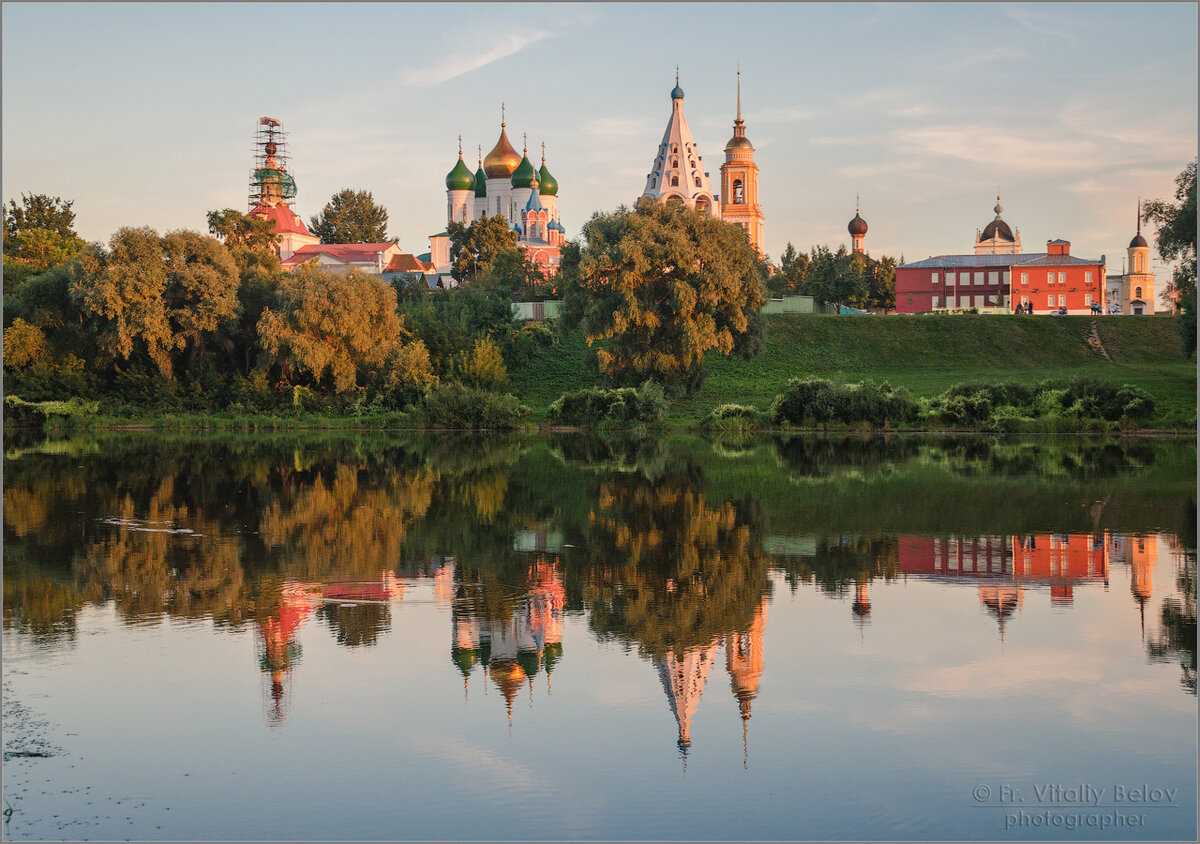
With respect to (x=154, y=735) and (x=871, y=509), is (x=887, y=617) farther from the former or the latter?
(x=871, y=509)

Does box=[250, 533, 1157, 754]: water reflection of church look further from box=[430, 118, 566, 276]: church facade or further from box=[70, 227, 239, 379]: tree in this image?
box=[430, 118, 566, 276]: church facade

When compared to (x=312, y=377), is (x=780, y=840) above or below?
below

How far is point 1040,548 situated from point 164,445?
97.4 ft

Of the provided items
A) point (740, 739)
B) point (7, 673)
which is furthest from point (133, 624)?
point (740, 739)

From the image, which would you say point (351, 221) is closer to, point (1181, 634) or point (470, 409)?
point (470, 409)

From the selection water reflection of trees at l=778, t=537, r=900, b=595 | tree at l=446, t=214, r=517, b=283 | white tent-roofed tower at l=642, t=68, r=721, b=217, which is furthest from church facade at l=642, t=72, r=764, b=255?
water reflection of trees at l=778, t=537, r=900, b=595

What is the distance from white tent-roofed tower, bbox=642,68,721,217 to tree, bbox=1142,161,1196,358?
2706 inches

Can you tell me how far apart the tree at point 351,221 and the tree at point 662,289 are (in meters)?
A: 79.5

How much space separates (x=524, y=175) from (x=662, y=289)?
64.8 m

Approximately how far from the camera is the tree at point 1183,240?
3622 centimetres

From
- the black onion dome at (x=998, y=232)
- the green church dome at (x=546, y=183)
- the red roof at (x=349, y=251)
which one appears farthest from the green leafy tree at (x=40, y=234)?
the black onion dome at (x=998, y=232)

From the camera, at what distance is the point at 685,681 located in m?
9.00

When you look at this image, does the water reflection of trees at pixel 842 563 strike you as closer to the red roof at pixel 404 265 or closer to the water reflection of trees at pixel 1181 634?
the water reflection of trees at pixel 1181 634

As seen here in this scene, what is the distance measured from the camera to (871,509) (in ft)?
62.9
